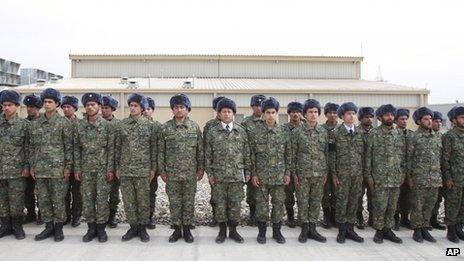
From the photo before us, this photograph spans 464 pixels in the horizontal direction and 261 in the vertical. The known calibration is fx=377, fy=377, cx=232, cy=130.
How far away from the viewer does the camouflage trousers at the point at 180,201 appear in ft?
16.7

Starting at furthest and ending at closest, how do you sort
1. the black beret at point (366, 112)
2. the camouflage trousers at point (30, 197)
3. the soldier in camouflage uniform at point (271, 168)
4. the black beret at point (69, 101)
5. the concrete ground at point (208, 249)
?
the camouflage trousers at point (30, 197), the black beret at point (69, 101), the black beret at point (366, 112), the soldier in camouflage uniform at point (271, 168), the concrete ground at point (208, 249)

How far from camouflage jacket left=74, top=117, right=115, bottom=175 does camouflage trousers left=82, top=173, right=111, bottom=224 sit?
3.5 inches

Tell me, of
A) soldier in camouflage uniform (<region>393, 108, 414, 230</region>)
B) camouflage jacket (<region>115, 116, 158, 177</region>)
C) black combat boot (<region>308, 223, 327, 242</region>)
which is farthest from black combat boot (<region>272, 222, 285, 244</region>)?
soldier in camouflage uniform (<region>393, 108, 414, 230</region>)

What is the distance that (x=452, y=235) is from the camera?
17.4 ft

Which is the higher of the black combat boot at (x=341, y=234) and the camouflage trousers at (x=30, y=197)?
the camouflage trousers at (x=30, y=197)

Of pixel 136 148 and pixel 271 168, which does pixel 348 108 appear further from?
pixel 136 148

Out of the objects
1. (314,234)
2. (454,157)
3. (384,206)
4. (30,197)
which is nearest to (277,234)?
(314,234)

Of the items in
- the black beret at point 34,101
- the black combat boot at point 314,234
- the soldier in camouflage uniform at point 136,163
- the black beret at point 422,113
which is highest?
the black beret at point 34,101

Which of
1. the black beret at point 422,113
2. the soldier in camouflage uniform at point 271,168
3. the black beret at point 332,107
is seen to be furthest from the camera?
the black beret at point 332,107

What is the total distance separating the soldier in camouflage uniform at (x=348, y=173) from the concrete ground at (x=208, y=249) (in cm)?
30

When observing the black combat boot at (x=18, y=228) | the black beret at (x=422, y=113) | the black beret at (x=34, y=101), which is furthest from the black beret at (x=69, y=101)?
the black beret at (x=422, y=113)

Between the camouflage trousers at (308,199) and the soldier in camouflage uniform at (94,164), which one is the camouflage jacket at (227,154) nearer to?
the camouflage trousers at (308,199)

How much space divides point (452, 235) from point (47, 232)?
5.63 m

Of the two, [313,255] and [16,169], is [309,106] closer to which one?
[313,255]
